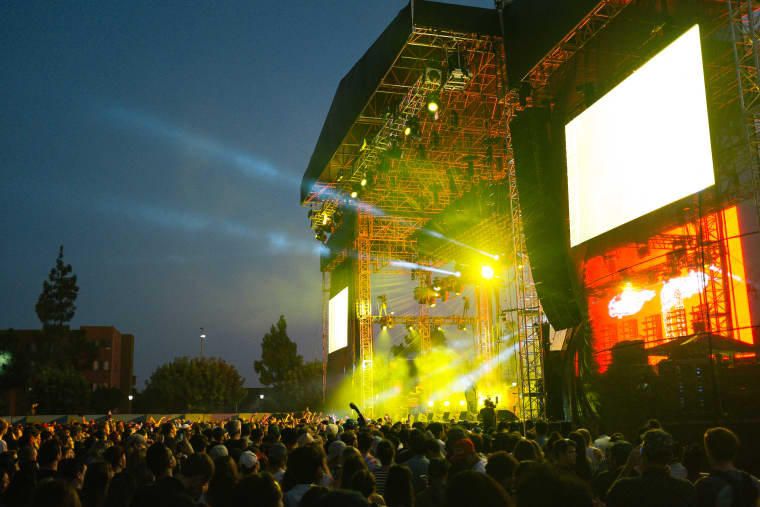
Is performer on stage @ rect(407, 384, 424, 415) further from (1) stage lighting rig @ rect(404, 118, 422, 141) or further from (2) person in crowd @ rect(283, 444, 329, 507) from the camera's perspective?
(2) person in crowd @ rect(283, 444, 329, 507)

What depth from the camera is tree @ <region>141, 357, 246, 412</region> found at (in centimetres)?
5891

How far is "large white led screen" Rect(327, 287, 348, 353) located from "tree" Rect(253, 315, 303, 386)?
1126 inches

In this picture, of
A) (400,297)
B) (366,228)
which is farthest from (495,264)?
(400,297)

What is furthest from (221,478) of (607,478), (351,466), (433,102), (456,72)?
(433,102)

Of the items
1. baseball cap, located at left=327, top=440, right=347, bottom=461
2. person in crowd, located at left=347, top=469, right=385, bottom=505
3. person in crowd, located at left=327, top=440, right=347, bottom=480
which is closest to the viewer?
person in crowd, located at left=347, top=469, right=385, bottom=505

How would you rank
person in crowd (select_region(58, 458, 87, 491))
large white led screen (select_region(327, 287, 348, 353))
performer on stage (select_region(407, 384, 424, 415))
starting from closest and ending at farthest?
person in crowd (select_region(58, 458, 87, 491)), performer on stage (select_region(407, 384, 424, 415)), large white led screen (select_region(327, 287, 348, 353))

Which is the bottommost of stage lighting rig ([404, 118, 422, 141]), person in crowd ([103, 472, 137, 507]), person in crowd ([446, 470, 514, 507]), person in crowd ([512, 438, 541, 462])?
person in crowd ([103, 472, 137, 507])

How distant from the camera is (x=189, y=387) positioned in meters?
58.9

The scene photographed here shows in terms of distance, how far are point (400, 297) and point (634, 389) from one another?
23.6m

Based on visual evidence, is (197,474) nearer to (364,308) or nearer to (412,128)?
(412,128)

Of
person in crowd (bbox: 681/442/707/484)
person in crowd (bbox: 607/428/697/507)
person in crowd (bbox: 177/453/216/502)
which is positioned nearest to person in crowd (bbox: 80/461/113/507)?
person in crowd (bbox: 177/453/216/502)

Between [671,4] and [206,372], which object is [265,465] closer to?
[671,4]

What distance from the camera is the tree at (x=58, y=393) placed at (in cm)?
4609

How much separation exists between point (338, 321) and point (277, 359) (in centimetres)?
3225
